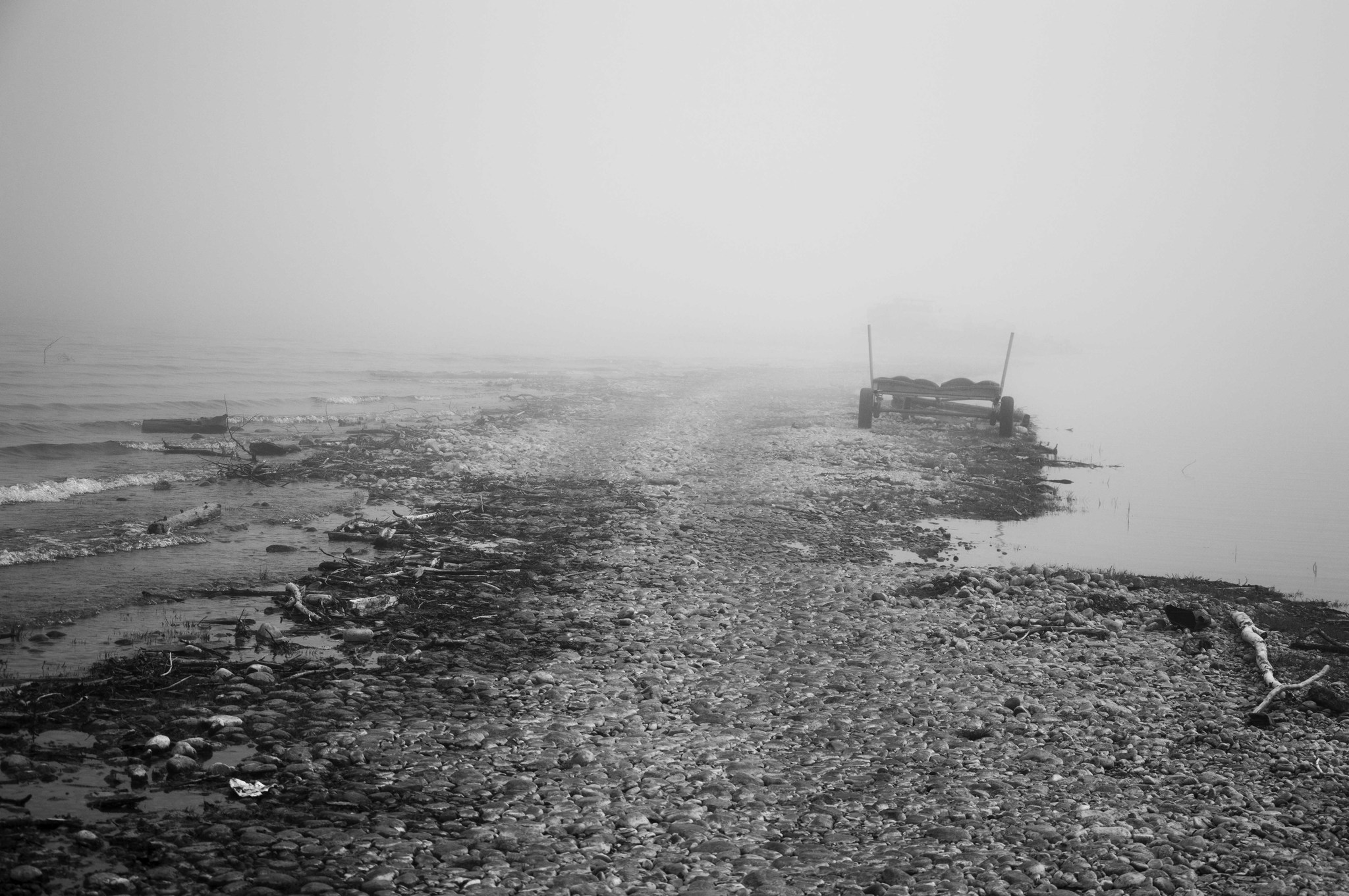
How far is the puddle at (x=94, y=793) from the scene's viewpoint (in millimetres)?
5730

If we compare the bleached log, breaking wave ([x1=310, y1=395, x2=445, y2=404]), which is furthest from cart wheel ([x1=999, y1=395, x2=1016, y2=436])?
breaking wave ([x1=310, y1=395, x2=445, y2=404])

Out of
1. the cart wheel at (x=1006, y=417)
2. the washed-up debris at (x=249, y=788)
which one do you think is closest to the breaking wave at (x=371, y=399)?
the cart wheel at (x=1006, y=417)

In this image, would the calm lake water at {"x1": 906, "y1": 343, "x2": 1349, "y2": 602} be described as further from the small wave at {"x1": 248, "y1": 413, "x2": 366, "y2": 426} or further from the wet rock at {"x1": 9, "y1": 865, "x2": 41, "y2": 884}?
the small wave at {"x1": 248, "y1": 413, "x2": 366, "y2": 426}

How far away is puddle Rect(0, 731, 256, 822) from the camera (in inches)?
226

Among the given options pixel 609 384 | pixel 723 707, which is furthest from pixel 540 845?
pixel 609 384

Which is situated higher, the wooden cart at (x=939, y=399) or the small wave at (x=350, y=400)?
the wooden cart at (x=939, y=399)

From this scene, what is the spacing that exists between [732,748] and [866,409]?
74.8 ft

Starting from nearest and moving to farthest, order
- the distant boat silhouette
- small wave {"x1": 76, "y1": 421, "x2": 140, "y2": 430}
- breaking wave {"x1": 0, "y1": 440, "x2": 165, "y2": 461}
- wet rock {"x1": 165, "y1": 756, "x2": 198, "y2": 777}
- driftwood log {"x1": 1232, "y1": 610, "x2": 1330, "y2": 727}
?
wet rock {"x1": 165, "y1": 756, "x2": 198, "y2": 777} < driftwood log {"x1": 1232, "y1": 610, "x2": 1330, "y2": 727} < breaking wave {"x1": 0, "y1": 440, "x2": 165, "y2": 461} < the distant boat silhouette < small wave {"x1": 76, "y1": 421, "x2": 140, "y2": 430}

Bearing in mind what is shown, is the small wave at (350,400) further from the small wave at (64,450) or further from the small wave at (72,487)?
the small wave at (72,487)

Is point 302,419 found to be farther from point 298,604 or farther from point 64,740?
point 64,740

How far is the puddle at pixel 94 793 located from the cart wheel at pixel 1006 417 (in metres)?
26.0

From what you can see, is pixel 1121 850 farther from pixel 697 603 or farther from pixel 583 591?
pixel 583 591

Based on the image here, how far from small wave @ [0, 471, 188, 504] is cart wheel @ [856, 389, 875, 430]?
20.7 metres

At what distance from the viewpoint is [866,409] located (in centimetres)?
2895
